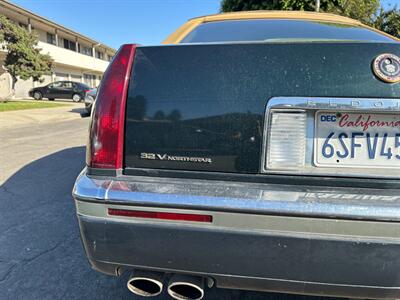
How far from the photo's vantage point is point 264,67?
139cm

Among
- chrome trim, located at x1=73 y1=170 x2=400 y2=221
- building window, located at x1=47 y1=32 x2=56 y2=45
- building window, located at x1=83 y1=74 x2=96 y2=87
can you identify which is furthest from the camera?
building window, located at x1=83 y1=74 x2=96 y2=87

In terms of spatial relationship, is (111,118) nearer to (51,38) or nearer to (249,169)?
(249,169)

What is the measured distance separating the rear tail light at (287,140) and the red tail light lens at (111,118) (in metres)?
0.70

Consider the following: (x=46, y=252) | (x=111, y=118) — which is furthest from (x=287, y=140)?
(x=46, y=252)

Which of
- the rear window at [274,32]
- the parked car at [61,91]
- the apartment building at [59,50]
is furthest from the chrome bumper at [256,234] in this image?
the parked car at [61,91]

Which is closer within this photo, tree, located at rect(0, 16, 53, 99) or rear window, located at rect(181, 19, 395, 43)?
rear window, located at rect(181, 19, 395, 43)

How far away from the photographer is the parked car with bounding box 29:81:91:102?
23203 mm

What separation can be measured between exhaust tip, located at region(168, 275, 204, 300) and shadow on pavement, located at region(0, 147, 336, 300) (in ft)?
1.87

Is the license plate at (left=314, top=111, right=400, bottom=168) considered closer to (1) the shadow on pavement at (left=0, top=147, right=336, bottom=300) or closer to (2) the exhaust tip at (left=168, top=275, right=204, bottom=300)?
(2) the exhaust tip at (left=168, top=275, right=204, bottom=300)

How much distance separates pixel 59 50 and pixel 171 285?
2944 cm

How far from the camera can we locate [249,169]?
1396 millimetres

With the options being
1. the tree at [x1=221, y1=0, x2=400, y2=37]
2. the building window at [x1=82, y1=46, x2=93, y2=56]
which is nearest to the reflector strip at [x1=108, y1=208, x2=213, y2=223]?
the tree at [x1=221, y1=0, x2=400, y2=37]

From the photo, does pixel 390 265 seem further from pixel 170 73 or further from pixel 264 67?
pixel 170 73

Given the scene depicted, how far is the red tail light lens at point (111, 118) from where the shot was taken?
145 centimetres
